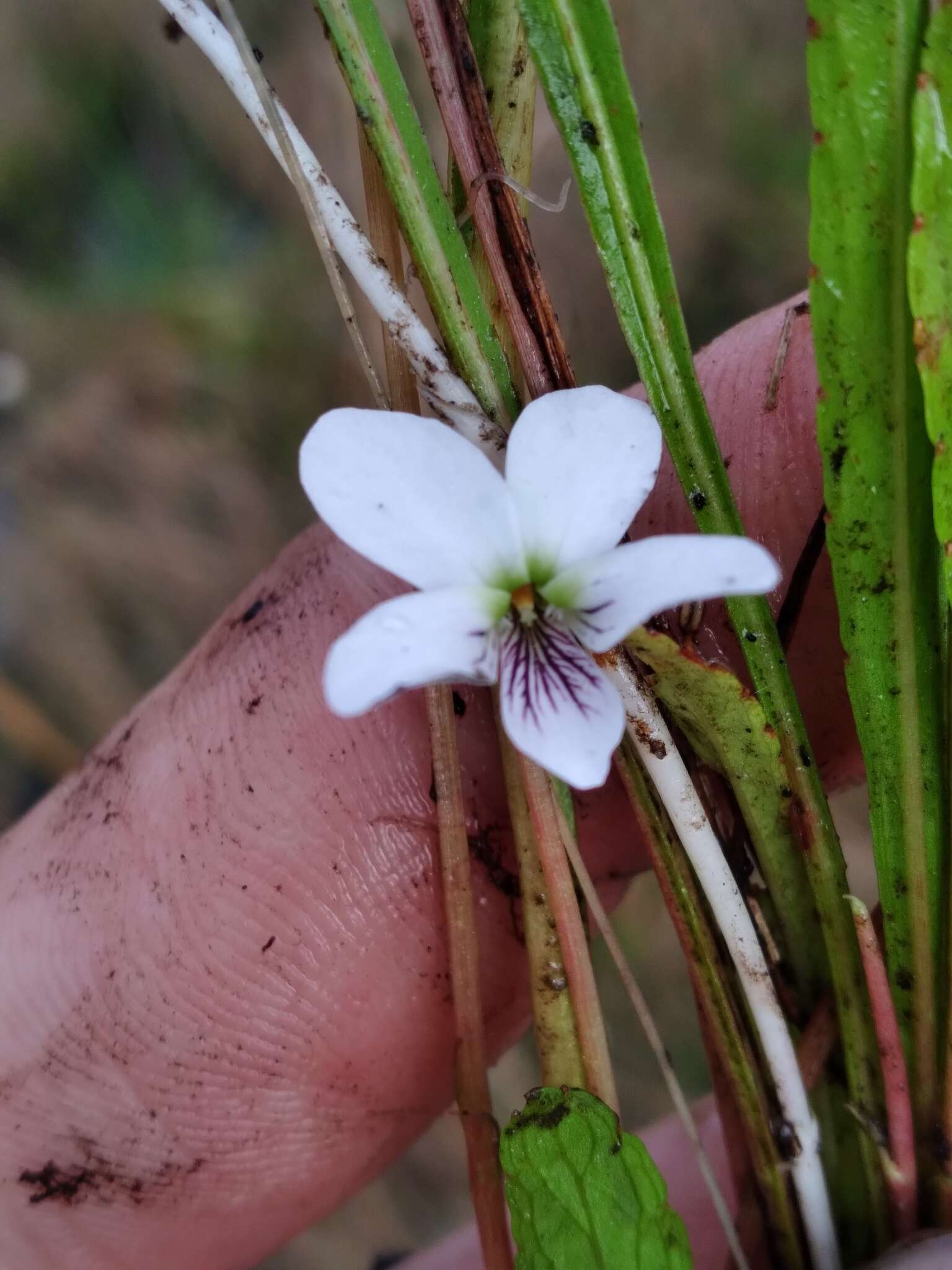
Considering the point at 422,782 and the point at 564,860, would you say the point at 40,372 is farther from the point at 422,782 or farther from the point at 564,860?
the point at 564,860

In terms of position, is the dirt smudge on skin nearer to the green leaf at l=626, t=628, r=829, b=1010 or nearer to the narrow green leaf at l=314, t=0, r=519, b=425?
the green leaf at l=626, t=628, r=829, b=1010

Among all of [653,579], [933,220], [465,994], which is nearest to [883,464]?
[933,220]

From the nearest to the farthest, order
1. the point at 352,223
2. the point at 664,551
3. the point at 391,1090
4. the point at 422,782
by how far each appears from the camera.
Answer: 1. the point at 664,551
2. the point at 352,223
3. the point at 422,782
4. the point at 391,1090

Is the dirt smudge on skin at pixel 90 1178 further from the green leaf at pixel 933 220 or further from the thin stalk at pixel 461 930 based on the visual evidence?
→ the green leaf at pixel 933 220

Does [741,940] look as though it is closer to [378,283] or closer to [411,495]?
[411,495]

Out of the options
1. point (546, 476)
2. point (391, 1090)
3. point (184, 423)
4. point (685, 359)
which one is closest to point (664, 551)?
point (546, 476)

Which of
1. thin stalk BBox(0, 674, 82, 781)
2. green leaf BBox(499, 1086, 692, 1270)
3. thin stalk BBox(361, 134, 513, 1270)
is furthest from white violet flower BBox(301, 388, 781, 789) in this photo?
thin stalk BBox(0, 674, 82, 781)
